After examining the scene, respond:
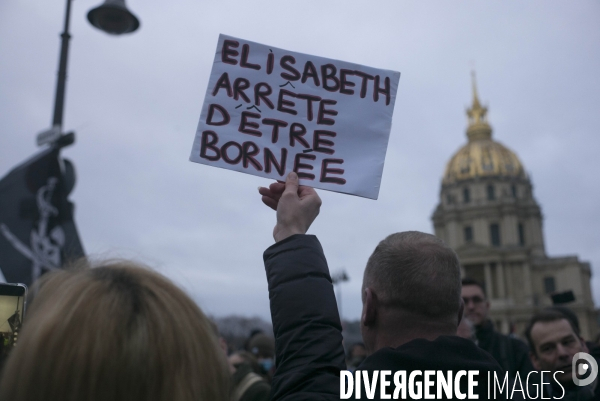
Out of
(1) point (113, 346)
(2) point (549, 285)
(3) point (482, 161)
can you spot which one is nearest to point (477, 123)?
(3) point (482, 161)

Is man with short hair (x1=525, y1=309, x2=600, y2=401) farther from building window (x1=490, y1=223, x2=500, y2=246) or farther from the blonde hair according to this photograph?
building window (x1=490, y1=223, x2=500, y2=246)

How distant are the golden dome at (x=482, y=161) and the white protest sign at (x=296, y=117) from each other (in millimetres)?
70272

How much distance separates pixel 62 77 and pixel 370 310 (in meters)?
5.72

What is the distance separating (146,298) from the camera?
136 cm

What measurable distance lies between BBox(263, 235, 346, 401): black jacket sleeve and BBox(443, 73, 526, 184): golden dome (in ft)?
233

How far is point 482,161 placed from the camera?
71250 mm

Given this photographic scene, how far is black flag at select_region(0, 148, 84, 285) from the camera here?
5219mm

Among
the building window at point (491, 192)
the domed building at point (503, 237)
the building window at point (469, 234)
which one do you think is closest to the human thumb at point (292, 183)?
the domed building at point (503, 237)

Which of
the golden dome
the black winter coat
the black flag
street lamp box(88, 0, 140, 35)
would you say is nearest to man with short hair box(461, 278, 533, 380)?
the black winter coat

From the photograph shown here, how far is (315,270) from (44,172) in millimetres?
4631

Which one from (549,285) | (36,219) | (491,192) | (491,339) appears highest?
(491,192)

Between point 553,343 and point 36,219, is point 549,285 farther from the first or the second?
point 36,219

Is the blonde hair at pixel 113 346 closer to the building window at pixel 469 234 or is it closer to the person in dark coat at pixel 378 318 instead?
the person in dark coat at pixel 378 318

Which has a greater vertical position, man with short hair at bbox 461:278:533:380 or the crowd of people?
man with short hair at bbox 461:278:533:380
